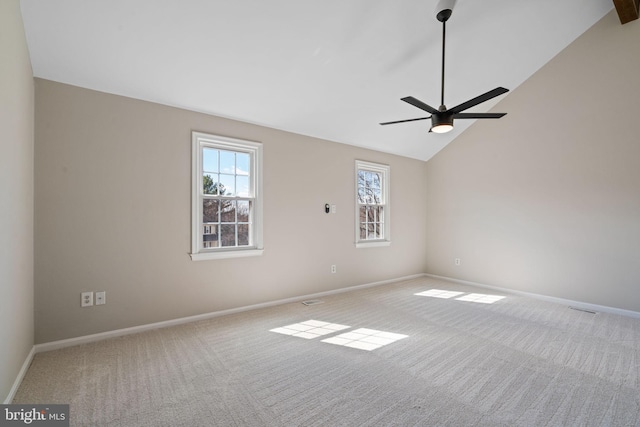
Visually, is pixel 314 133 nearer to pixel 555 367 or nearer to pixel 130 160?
pixel 130 160

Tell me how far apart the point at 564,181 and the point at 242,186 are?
468 cm

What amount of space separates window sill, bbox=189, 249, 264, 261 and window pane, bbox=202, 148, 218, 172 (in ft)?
3.42

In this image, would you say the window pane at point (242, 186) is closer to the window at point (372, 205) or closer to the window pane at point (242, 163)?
the window pane at point (242, 163)

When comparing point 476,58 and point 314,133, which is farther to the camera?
point 314,133

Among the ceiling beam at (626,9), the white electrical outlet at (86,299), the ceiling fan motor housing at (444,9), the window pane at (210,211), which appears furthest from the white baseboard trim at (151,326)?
the ceiling beam at (626,9)

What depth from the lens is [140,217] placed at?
318cm

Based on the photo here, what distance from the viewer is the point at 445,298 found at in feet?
15.1

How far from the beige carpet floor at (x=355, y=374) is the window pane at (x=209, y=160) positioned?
73.2 inches

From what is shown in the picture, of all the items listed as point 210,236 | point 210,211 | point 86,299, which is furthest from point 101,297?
point 210,211

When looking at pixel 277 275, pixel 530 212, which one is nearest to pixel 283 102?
pixel 277 275

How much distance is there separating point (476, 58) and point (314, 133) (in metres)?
2.36

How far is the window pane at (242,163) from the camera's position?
393cm

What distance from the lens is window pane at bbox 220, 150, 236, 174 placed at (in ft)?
12.5

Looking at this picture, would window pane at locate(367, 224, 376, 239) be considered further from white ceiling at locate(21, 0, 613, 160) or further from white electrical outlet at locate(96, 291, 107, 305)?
white electrical outlet at locate(96, 291, 107, 305)
